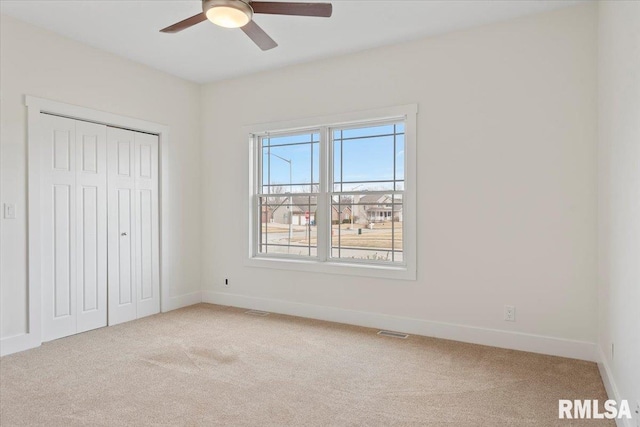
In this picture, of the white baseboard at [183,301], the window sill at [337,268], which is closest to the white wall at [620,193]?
the window sill at [337,268]

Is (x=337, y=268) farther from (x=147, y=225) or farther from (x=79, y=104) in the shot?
(x=79, y=104)

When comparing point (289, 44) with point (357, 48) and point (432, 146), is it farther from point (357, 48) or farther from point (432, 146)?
point (432, 146)

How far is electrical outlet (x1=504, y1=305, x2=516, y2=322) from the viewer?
3578mm

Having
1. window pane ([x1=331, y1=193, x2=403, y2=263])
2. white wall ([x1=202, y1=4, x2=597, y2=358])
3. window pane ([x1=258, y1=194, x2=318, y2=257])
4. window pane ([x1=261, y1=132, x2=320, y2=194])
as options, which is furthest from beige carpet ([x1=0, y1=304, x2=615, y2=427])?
window pane ([x1=261, y1=132, x2=320, y2=194])

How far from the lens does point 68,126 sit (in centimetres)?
396

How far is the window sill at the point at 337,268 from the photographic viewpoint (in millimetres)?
4121

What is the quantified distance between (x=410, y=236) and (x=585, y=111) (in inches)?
71.0

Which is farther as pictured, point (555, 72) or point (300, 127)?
point (300, 127)

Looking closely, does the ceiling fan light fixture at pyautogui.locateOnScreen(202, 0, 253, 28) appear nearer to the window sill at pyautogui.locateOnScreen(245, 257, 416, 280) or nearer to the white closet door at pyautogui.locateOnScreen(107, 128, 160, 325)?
the white closet door at pyautogui.locateOnScreen(107, 128, 160, 325)

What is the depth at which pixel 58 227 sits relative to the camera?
3.88 m

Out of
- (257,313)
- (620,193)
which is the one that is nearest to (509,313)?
(620,193)

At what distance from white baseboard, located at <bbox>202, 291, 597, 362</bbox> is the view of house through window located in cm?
59

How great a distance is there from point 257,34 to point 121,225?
9.00 feet

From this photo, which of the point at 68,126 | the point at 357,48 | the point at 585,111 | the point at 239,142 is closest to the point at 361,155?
the point at 357,48
